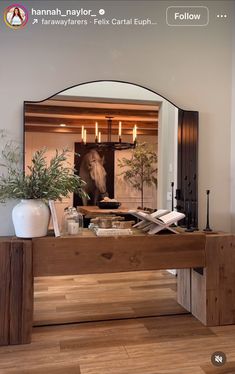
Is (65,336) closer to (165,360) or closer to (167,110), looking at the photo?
(165,360)

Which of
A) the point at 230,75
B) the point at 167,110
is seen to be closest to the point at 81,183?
the point at 167,110

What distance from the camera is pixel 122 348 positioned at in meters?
2.11

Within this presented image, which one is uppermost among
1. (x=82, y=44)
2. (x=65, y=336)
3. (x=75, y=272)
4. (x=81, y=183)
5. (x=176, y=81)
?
(x=82, y=44)

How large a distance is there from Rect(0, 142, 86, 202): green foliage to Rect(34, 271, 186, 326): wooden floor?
82 centimetres

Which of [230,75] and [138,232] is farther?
[230,75]

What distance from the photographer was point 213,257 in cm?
247

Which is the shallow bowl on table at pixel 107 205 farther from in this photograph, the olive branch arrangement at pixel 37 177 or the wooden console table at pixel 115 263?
the wooden console table at pixel 115 263

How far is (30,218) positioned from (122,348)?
3.23ft

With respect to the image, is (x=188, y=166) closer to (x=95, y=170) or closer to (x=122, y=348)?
(x=95, y=170)

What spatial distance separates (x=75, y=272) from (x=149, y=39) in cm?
190

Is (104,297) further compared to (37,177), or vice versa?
(104,297)

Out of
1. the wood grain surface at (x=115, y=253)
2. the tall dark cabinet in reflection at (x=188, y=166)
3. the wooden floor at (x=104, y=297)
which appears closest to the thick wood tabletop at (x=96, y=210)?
the wood grain surface at (x=115, y=253)

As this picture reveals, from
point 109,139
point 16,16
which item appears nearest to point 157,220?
point 109,139

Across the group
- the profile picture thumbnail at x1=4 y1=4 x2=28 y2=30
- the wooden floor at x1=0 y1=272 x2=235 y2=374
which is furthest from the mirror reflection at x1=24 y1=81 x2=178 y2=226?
the wooden floor at x1=0 y1=272 x2=235 y2=374
